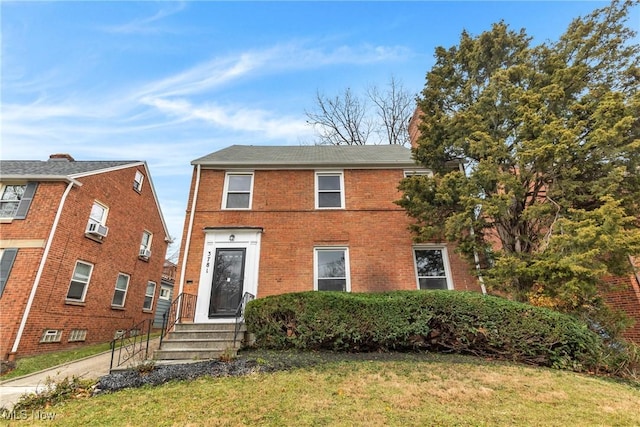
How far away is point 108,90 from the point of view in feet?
33.7

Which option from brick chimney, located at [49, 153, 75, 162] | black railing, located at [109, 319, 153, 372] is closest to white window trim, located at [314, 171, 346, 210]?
black railing, located at [109, 319, 153, 372]

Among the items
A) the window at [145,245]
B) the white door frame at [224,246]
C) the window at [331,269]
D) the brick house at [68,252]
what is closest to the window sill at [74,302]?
the brick house at [68,252]

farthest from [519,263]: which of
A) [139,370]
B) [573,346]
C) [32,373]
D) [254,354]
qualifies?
[32,373]

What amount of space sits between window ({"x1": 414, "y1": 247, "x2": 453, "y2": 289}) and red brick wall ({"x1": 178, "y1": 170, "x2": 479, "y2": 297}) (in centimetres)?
23

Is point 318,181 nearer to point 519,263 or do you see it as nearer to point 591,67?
point 519,263

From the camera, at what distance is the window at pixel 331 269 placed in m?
8.32

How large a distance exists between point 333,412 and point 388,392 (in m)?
0.96

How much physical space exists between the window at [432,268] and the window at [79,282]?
38.0 feet

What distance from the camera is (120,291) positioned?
12156 millimetres

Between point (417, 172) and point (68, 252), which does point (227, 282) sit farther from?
point (417, 172)

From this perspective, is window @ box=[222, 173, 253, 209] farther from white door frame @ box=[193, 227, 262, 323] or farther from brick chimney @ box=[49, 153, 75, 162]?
brick chimney @ box=[49, 153, 75, 162]

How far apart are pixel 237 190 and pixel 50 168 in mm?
7218

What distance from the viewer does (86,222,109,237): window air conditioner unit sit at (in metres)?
10.4

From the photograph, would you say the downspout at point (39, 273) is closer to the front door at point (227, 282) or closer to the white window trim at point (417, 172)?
the front door at point (227, 282)
